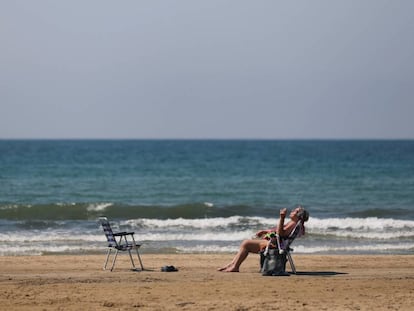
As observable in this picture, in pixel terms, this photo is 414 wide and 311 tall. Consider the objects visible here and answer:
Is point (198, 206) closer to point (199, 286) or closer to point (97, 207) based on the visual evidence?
point (97, 207)

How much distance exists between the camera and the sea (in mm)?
19609

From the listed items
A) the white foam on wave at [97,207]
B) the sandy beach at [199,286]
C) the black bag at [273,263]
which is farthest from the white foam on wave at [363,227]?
the black bag at [273,263]

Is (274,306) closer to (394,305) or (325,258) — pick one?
(394,305)

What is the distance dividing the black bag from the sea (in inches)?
179

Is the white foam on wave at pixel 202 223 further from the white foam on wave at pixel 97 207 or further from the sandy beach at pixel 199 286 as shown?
the sandy beach at pixel 199 286

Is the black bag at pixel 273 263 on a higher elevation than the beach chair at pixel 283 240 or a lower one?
lower

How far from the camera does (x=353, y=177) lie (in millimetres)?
47156

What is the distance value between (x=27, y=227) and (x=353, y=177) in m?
27.6

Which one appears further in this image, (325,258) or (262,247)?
(325,258)

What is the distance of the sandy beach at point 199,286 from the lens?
1055 cm

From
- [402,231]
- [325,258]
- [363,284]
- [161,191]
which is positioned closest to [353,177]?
[161,191]

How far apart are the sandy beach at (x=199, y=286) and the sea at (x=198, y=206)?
9.31 ft

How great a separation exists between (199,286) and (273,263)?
73.0 inches

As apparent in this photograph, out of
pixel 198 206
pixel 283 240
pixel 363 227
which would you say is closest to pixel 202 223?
pixel 363 227
